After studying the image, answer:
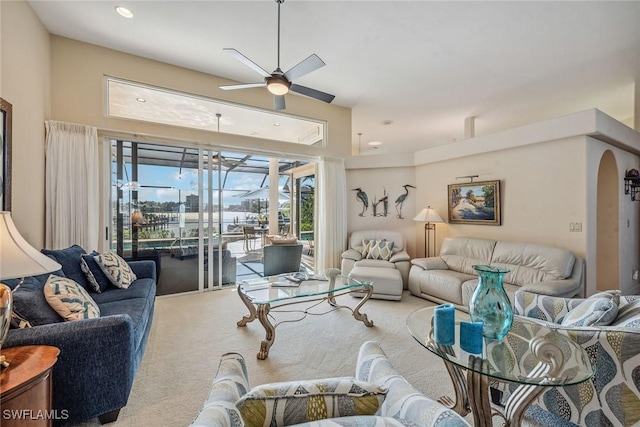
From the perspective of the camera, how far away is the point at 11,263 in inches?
54.8

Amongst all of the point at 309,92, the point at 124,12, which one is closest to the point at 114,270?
the point at 124,12

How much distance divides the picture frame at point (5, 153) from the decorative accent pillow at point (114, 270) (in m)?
0.83

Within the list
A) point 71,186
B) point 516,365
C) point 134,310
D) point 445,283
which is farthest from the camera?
point 445,283

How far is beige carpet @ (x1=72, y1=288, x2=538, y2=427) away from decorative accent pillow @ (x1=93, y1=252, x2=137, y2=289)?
24.0 inches

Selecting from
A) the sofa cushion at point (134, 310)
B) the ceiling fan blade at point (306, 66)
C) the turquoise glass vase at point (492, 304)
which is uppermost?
the ceiling fan blade at point (306, 66)

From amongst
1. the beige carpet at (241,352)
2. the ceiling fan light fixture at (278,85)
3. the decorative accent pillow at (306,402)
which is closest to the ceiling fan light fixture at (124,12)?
the ceiling fan light fixture at (278,85)

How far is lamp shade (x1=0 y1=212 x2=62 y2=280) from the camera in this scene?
138 centimetres

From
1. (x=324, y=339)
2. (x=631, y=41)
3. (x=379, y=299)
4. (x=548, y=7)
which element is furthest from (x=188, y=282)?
(x=631, y=41)

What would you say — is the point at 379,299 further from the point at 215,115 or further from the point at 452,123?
the point at 452,123

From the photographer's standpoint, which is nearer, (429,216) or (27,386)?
(27,386)

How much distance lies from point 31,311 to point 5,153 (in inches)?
62.4

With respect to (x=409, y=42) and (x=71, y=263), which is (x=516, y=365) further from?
A: (x=71, y=263)

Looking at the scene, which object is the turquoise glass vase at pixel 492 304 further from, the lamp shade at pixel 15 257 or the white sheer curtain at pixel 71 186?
the white sheer curtain at pixel 71 186

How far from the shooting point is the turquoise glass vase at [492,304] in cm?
143
